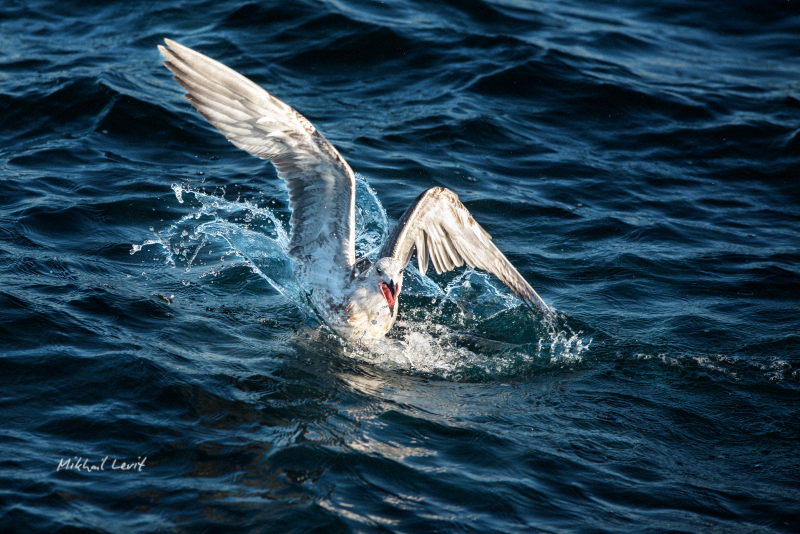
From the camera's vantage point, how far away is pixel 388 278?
16.9 ft

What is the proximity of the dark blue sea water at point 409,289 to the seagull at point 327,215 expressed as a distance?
0.31 metres

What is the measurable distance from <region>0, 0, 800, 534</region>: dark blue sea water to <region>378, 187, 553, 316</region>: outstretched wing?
0.32 m

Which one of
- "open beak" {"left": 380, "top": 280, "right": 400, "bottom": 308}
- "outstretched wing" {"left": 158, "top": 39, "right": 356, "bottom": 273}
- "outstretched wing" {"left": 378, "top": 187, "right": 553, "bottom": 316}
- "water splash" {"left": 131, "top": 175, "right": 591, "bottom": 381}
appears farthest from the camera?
"outstretched wing" {"left": 378, "top": 187, "right": 553, "bottom": 316}

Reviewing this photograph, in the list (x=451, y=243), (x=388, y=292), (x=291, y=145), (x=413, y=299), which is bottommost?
(x=413, y=299)

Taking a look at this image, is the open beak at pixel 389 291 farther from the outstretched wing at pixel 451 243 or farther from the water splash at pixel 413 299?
the water splash at pixel 413 299

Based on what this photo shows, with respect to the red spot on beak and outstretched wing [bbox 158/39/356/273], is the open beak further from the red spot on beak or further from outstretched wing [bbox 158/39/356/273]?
outstretched wing [bbox 158/39/356/273]

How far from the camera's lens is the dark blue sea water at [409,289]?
3889 millimetres

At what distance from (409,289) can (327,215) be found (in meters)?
1.36

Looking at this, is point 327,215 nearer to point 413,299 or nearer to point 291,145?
point 291,145

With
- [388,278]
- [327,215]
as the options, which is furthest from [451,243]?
[327,215]

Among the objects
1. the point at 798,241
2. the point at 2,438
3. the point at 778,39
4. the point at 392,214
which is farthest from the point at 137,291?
the point at 778,39

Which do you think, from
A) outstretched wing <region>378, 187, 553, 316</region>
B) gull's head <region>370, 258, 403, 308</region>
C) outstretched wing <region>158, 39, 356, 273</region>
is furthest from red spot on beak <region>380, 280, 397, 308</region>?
outstretched wing <region>158, 39, 356, 273</region>

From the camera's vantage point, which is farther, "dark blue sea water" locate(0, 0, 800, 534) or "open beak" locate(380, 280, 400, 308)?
"open beak" locate(380, 280, 400, 308)

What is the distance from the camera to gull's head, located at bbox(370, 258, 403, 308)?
516 cm
